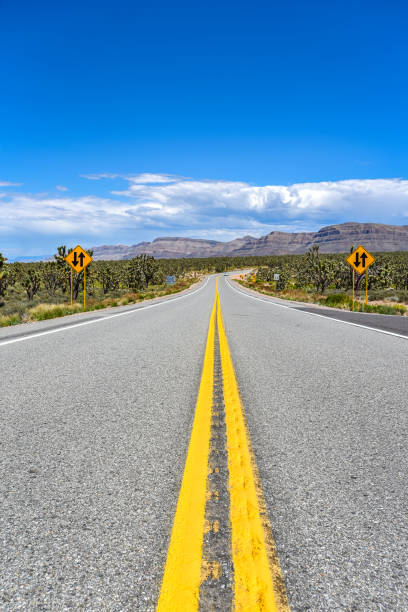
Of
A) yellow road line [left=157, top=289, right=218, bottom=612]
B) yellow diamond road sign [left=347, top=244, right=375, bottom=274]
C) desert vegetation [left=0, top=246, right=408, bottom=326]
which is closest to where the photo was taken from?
yellow road line [left=157, top=289, right=218, bottom=612]

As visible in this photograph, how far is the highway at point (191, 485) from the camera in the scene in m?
1.52

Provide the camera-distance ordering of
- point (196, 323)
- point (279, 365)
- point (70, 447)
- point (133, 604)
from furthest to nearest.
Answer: point (196, 323) < point (279, 365) < point (70, 447) < point (133, 604)

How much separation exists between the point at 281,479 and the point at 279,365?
3611mm

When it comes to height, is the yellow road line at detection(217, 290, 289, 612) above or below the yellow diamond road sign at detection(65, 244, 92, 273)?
below

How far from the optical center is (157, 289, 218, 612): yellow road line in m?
1.44

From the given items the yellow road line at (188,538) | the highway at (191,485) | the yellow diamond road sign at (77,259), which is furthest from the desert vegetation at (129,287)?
the yellow road line at (188,538)

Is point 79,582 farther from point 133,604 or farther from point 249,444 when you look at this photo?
point 249,444

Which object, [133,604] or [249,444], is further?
[249,444]

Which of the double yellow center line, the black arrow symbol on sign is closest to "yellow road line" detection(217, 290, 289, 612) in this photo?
the double yellow center line

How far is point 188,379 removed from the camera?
5.03m

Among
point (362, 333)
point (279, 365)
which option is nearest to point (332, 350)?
point (279, 365)

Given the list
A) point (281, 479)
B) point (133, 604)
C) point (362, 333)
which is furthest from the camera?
point (362, 333)

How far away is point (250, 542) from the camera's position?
1754 millimetres

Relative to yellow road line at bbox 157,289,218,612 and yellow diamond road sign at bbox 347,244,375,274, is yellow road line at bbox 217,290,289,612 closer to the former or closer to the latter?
yellow road line at bbox 157,289,218,612
